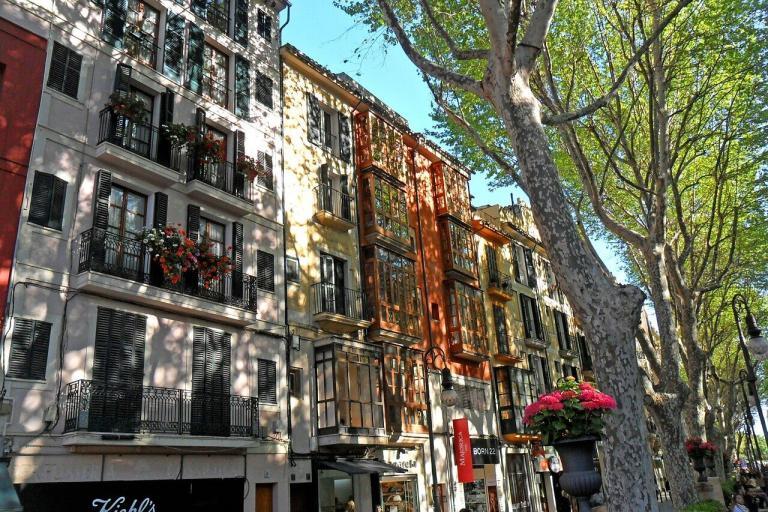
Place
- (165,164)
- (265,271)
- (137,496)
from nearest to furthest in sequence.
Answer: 1. (137,496)
2. (165,164)
3. (265,271)

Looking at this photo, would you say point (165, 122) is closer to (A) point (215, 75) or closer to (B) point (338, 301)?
(A) point (215, 75)

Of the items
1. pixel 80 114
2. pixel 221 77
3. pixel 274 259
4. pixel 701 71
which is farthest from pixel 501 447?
pixel 80 114

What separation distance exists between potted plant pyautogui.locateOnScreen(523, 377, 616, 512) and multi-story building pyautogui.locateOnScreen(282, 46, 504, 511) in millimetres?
8632

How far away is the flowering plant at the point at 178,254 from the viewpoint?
14688mm

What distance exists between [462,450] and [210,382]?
12200mm

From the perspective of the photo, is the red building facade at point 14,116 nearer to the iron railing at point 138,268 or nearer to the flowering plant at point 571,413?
the iron railing at point 138,268

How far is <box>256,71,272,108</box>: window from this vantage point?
20656mm

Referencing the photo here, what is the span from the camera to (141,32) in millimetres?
17219

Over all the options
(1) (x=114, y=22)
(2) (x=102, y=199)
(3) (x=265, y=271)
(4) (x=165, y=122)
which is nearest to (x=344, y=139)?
(3) (x=265, y=271)

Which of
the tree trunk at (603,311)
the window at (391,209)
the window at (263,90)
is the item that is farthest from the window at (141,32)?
the tree trunk at (603,311)

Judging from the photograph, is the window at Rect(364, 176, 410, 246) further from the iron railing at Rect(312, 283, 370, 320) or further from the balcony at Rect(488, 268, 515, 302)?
the balcony at Rect(488, 268, 515, 302)

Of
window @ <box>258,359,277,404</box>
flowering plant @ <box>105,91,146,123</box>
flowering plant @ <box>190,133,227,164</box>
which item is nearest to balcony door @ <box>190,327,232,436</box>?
window @ <box>258,359,277,404</box>

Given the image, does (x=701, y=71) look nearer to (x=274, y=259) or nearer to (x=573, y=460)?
(x=274, y=259)

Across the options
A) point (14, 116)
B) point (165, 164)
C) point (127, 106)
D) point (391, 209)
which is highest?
point (391, 209)
